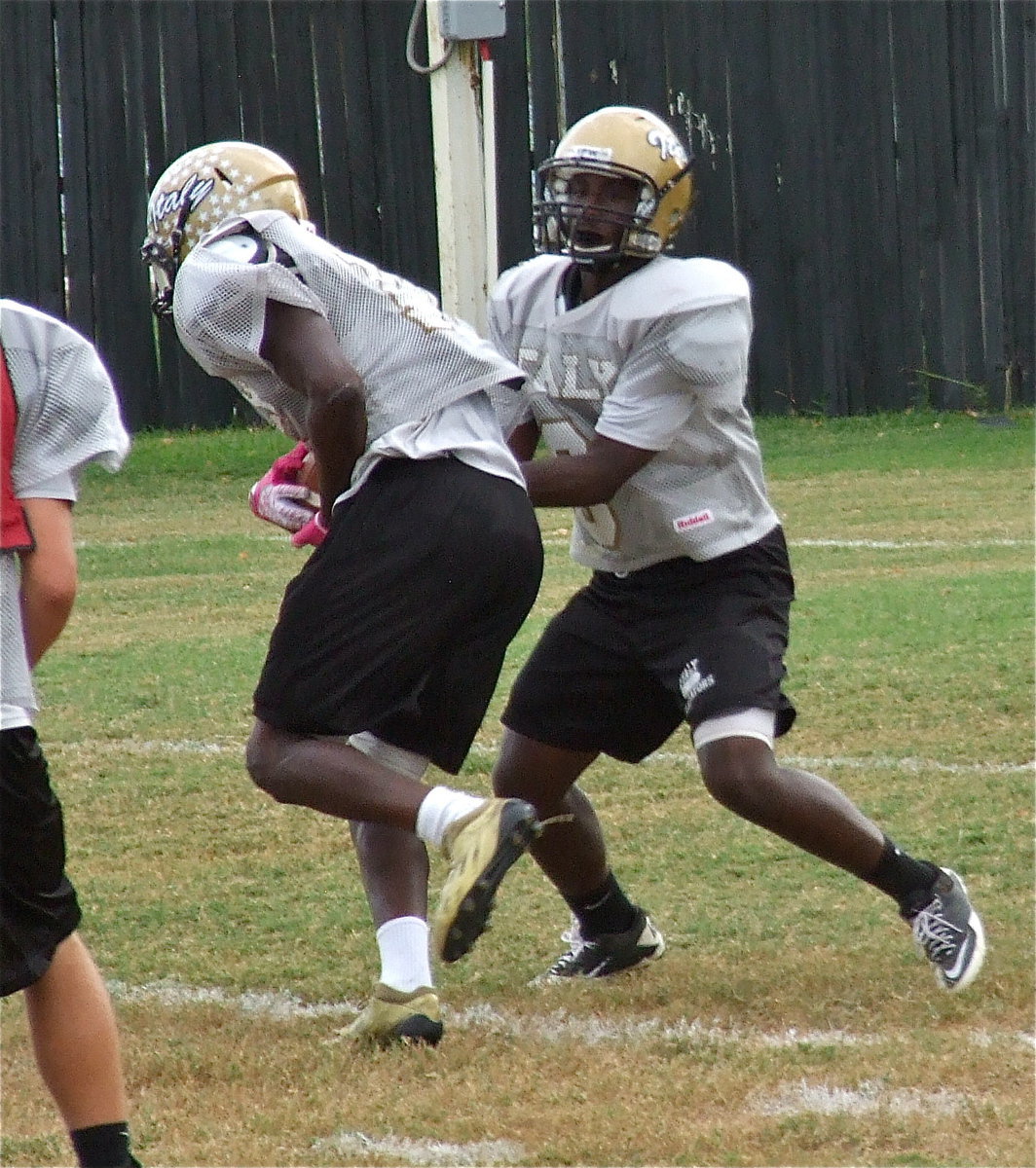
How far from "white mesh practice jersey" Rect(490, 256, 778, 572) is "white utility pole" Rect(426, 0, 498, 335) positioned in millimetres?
4879

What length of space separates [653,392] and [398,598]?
2.59 ft

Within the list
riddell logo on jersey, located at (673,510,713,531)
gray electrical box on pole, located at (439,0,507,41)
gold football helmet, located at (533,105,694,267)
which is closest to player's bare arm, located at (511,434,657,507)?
riddell logo on jersey, located at (673,510,713,531)

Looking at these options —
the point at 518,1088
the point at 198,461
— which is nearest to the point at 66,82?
the point at 198,461

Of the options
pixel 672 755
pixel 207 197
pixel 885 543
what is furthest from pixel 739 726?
pixel 885 543

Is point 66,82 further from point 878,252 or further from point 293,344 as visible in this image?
point 293,344

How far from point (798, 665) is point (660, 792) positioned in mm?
1480

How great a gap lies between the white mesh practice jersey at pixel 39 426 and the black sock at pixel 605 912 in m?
1.73

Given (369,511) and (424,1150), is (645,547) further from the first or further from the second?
(424,1150)

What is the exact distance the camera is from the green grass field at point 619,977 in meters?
3.43

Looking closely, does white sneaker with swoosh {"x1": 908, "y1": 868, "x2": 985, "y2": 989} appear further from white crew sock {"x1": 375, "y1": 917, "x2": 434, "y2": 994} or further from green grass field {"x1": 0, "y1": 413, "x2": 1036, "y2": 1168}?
white crew sock {"x1": 375, "y1": 917, "x2": 434, "y2": 994}

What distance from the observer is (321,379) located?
3.61 m

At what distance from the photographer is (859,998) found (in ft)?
13.4

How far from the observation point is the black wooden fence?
Result: 14562 millimetres

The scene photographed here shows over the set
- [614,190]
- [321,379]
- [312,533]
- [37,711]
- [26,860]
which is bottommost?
[26,860]
